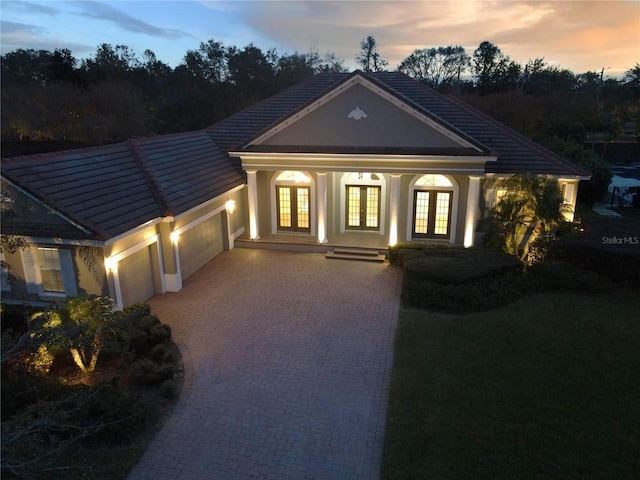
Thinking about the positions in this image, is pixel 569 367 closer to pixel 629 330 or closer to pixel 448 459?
pixel 629 330

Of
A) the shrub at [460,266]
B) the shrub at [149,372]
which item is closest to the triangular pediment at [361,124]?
the shrub at [460,266]

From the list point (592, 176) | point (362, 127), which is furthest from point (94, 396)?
point (592, 176)

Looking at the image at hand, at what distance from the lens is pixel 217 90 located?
177 ft

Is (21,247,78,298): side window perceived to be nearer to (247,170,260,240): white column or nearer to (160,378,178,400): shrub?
(160,378,178,400): shrub

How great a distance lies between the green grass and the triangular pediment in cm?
799

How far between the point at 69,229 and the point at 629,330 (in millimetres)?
16620

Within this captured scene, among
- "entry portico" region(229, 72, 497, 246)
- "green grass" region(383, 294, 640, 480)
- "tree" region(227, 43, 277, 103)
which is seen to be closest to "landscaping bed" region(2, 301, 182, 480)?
"green grass" region(383, 294, 640, 480)

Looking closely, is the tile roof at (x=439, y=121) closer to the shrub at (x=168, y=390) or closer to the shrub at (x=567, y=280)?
the shrub at (x=567, y=280)

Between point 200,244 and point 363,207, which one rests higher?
point 363,207

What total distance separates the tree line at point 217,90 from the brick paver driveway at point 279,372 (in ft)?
106

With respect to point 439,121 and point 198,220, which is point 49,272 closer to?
point 198,220

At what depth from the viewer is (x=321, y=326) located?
14.0 metres

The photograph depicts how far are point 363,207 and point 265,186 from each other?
490cm

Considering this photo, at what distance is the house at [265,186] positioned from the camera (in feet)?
44.4
